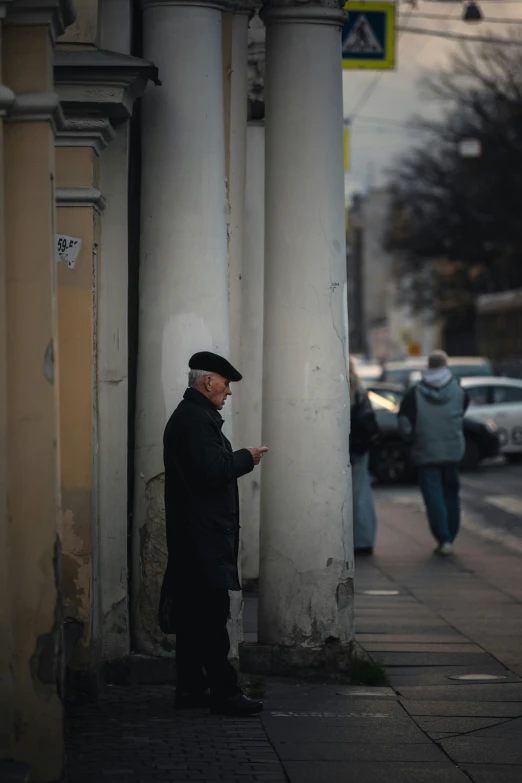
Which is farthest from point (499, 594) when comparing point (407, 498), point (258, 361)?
point (407, 498)

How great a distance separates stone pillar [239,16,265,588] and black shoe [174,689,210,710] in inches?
158

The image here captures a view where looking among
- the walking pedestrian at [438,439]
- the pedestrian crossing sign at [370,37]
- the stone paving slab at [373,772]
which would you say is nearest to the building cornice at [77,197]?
the stone paving slab at [373,772]

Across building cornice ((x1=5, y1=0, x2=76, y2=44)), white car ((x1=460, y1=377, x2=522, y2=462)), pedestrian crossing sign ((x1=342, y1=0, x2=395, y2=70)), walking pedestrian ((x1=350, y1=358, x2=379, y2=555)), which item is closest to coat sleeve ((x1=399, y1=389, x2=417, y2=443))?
walking pedestrian ((x1=350, y1=358, x2=379, y2=555))

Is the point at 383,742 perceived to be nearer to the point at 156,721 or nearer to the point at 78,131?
the point at 156,721

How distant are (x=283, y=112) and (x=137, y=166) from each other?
2.76 feet

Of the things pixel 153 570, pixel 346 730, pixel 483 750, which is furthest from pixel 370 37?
pixel 483 750

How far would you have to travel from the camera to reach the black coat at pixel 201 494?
23.8ft

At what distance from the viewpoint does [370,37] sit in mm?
16391

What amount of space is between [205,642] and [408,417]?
762cm

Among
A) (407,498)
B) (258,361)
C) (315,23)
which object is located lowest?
(407,498)

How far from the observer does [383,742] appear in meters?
6.86

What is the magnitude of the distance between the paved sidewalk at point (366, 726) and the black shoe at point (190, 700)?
63mm

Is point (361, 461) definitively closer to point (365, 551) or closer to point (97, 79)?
point (365, 551)

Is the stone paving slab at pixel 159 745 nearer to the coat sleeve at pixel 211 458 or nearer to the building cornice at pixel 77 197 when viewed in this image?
the coat sleeve at pixel 211 458
